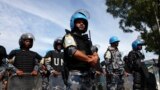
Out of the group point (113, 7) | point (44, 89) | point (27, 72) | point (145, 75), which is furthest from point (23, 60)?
point (113, 7)

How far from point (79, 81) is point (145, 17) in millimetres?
19994

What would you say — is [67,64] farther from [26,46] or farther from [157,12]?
[157,12]

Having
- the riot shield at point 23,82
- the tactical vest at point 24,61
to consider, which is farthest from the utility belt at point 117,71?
the riot shield at point 23,82

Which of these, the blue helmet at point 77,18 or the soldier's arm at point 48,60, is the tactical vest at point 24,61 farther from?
the blue helmet at point 77,18

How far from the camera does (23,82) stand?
812cm

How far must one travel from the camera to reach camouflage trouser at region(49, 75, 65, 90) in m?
10.7

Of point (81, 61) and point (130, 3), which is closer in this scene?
point (81, 61)

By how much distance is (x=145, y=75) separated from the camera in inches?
420

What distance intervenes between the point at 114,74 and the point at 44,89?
211cm

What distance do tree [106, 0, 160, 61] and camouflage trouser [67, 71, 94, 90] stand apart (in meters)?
18.8

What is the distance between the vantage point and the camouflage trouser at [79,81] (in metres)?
5.04

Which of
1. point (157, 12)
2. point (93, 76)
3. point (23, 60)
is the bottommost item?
point (93, 76)

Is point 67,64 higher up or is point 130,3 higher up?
point 130,3

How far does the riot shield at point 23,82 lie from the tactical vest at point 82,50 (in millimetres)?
3174
